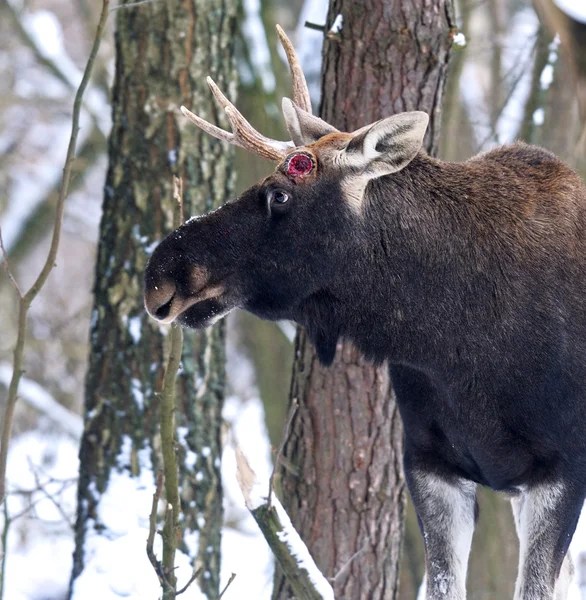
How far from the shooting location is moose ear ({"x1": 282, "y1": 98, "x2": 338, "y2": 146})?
404 centimetres

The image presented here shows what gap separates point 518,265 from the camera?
12.1ft

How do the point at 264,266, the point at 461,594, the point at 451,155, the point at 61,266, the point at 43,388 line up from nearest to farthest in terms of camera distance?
the point at 264,266
the point at 461,594
the point at 451,155
the point at 43,388
the point at 61,266

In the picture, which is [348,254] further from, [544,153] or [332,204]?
[544,153]

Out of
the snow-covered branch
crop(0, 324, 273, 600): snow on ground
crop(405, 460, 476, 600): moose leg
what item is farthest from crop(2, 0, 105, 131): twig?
the snow-covered branch

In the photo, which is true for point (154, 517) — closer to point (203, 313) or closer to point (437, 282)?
point (203, 313)

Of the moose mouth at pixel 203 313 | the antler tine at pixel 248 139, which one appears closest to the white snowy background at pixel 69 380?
the moose mouth at pixel 203 313

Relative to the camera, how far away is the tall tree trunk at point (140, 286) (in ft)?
17.2

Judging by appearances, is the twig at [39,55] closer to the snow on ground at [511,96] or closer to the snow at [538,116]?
the snow on ground at [511,96]

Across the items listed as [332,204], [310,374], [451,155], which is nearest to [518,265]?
[332,204]

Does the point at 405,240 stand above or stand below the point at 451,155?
below

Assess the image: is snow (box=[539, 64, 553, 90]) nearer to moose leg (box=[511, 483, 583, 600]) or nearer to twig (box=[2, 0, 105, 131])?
moose leg (box=[511, 483, 583, 600])

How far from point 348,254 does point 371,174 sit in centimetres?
31

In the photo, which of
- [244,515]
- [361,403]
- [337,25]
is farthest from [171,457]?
[244,515]

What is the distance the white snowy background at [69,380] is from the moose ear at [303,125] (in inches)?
44.4
